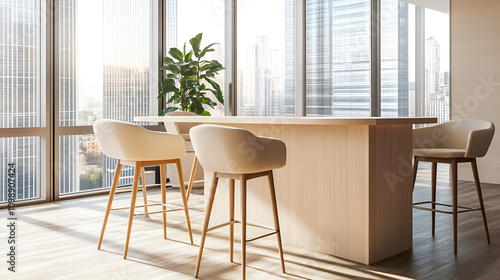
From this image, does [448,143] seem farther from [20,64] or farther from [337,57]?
[20,64]

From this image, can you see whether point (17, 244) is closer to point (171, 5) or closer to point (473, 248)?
point (473, 248)

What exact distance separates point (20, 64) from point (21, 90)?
259 millimetres

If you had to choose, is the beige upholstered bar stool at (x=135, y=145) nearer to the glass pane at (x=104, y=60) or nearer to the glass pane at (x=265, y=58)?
the glass pane at (x=104, y=60)

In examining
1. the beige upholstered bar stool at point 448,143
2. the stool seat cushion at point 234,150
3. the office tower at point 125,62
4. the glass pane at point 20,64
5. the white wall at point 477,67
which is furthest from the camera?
the white wall at point 477,67

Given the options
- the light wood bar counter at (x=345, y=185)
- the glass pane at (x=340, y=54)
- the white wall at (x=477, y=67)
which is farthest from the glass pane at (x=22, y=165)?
the white wall at (x=477, y=67)

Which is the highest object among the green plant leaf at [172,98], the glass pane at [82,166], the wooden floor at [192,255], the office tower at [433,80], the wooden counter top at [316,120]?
the office tower at [433,80]

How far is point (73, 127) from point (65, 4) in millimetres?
1322

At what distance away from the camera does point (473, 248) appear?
11.0 ft

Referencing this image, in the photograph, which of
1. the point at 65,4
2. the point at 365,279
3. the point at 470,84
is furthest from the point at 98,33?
the point at 470,84

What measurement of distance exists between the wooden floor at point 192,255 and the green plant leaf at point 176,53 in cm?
227

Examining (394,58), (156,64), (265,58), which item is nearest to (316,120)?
(156,64)

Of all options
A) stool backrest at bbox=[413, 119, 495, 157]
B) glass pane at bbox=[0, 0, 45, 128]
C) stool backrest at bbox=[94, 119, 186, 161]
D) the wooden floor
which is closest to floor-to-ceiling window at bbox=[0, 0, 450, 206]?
glass pane at bbox=[0, 0, 45, 128]

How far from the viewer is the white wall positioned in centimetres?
625

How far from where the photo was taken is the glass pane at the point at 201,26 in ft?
A: 20.6
